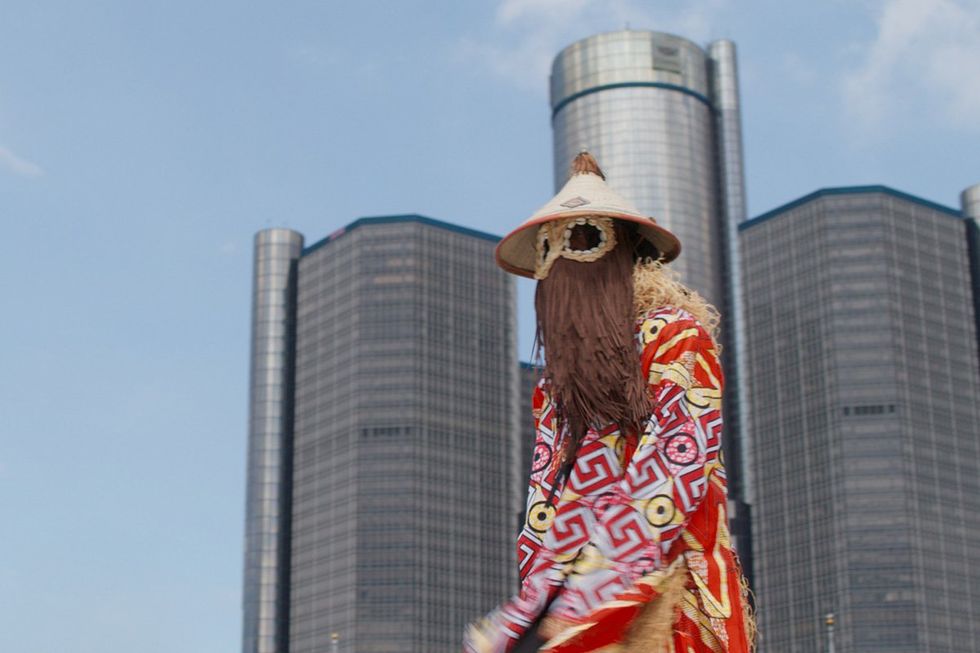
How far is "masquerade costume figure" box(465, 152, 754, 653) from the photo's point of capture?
582 centimetres

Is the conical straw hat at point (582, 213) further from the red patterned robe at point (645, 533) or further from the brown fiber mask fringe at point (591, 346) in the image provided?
the red patterned robe at point (645, 533)

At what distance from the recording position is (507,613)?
19.0 ft

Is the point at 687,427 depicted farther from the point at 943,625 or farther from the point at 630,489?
the point at 943,625

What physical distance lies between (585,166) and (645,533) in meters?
1.91

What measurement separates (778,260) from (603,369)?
176 m

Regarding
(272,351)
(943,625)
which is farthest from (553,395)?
(272,351)

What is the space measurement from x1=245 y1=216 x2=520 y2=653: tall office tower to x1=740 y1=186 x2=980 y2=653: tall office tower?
2996 centimetres

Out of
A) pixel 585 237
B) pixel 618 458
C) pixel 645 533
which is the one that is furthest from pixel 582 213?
pixel 645 533

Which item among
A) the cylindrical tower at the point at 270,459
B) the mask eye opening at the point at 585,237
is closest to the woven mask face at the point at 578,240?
the mask eye opening at the point at 585,237

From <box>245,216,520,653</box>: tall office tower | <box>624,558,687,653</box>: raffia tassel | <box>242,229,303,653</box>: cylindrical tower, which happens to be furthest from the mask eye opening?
<box>242,229,303,653</box>: cylindrical tower

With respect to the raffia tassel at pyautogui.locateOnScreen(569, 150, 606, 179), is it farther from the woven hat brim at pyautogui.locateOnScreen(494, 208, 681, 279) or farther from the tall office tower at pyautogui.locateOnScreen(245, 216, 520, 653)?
the tall office tower at pyautogui.locateOnScreen(245, 216, 520, 653)

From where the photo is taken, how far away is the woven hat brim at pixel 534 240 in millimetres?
6672

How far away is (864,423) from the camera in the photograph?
166 m

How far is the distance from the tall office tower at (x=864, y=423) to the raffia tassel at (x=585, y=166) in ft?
510
